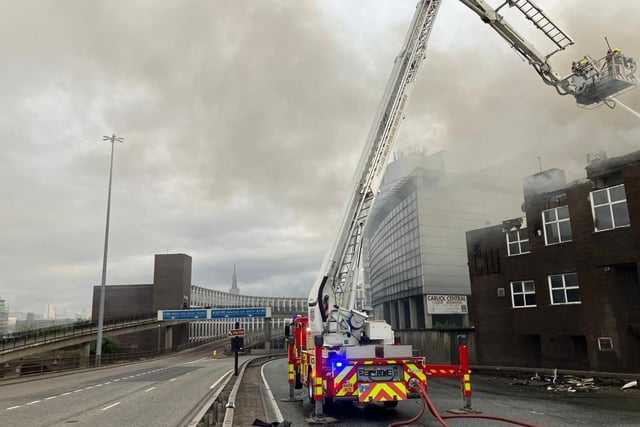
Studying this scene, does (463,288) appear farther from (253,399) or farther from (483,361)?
(253,399)

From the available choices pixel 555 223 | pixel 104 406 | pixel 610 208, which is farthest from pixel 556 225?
pixel 104 406

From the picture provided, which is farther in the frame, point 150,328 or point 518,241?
point 150,328

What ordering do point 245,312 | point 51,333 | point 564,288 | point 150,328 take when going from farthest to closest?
1. point 245,312
2. point 150,328
3. point 51,333
4. point 564,288

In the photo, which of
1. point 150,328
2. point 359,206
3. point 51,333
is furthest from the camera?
Answer: point 150,328

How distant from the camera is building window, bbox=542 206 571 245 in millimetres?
20922

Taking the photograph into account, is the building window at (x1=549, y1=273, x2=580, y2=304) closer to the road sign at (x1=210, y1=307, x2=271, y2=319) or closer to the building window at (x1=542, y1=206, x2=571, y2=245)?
the building window at (x1=542, y1=206, x2=571, y2=245)

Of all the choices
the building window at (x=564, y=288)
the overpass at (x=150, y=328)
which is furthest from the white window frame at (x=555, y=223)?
the overpass at (x=150, y=328)

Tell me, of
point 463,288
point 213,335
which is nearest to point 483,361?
point 463,288

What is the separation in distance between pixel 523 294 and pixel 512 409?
1329cm

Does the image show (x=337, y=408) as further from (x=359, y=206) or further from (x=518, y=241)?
(x=518, y=241)

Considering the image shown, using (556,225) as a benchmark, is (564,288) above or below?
below

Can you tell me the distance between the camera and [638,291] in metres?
17.6

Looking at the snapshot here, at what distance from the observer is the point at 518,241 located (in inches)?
938

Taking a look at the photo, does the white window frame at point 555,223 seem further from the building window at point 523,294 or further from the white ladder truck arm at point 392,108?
the white ladder truck arm at point 392,108
